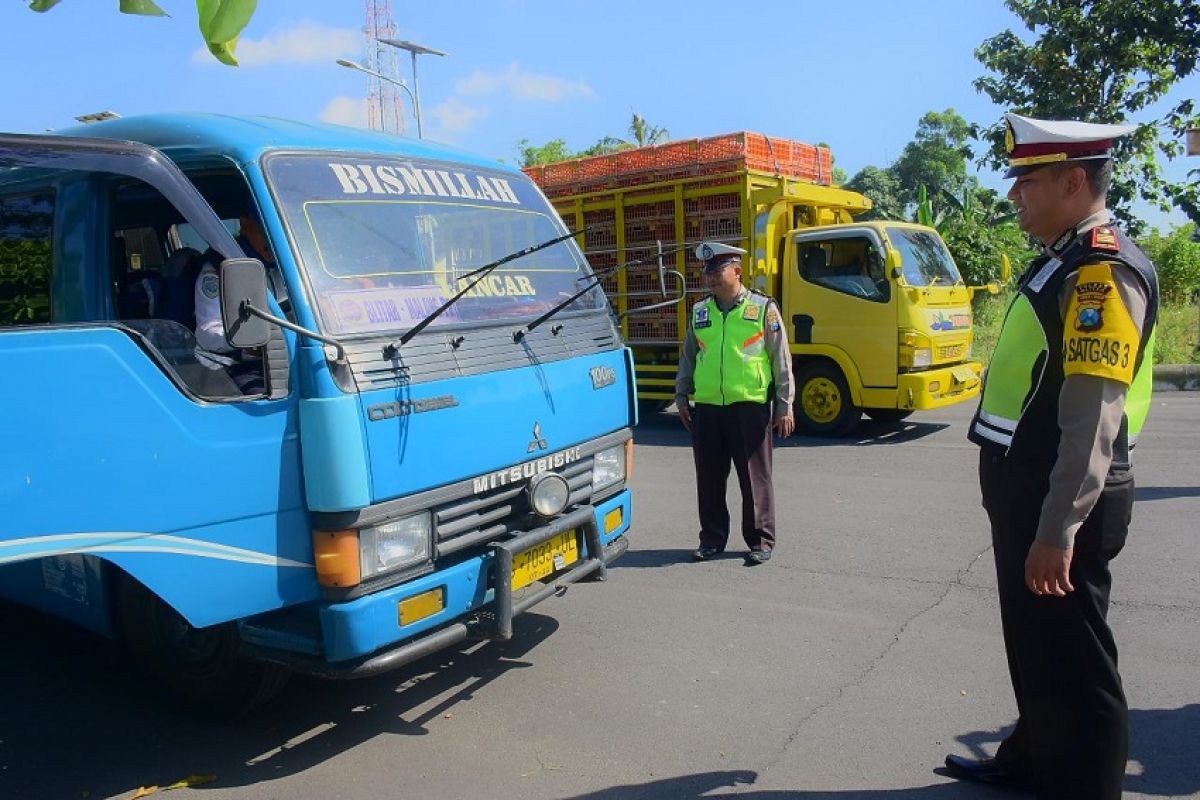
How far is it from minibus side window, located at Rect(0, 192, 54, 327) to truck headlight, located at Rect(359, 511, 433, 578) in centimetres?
176

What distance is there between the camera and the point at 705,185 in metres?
10.7

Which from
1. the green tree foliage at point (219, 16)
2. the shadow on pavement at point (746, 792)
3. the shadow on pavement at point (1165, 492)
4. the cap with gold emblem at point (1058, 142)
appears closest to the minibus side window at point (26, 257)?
the green tree foliage at point (219, 16)

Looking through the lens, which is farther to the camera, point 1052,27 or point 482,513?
point 1052,27

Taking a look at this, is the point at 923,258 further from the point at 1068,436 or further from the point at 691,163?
the point at 1068,436

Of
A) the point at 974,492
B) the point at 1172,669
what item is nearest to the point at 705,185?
the point at 974,492

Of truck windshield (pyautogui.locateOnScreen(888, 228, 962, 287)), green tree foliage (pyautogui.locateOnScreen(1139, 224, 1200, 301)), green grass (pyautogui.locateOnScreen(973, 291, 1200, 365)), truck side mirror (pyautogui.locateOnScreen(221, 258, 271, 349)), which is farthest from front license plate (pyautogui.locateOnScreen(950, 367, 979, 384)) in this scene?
green tree foliage (pyautogui.locateOnScreen(1139, 224, 1200, 301))

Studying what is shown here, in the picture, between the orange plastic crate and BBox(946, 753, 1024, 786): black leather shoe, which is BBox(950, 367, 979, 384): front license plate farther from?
BBox(946, 753, 1024, 786): black leather shoe

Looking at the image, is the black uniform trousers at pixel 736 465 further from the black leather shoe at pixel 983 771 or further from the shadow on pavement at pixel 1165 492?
the shadow on pavement at pixel 1165 492

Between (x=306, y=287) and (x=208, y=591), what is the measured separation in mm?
1074

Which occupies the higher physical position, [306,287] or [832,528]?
[306,287]

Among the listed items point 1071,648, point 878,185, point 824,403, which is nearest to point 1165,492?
point 824,403

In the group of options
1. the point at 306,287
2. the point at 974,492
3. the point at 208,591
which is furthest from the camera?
the point at 974,492

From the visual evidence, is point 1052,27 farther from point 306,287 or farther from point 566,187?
point 306,287

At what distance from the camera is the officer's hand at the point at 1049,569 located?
8.48 ft
